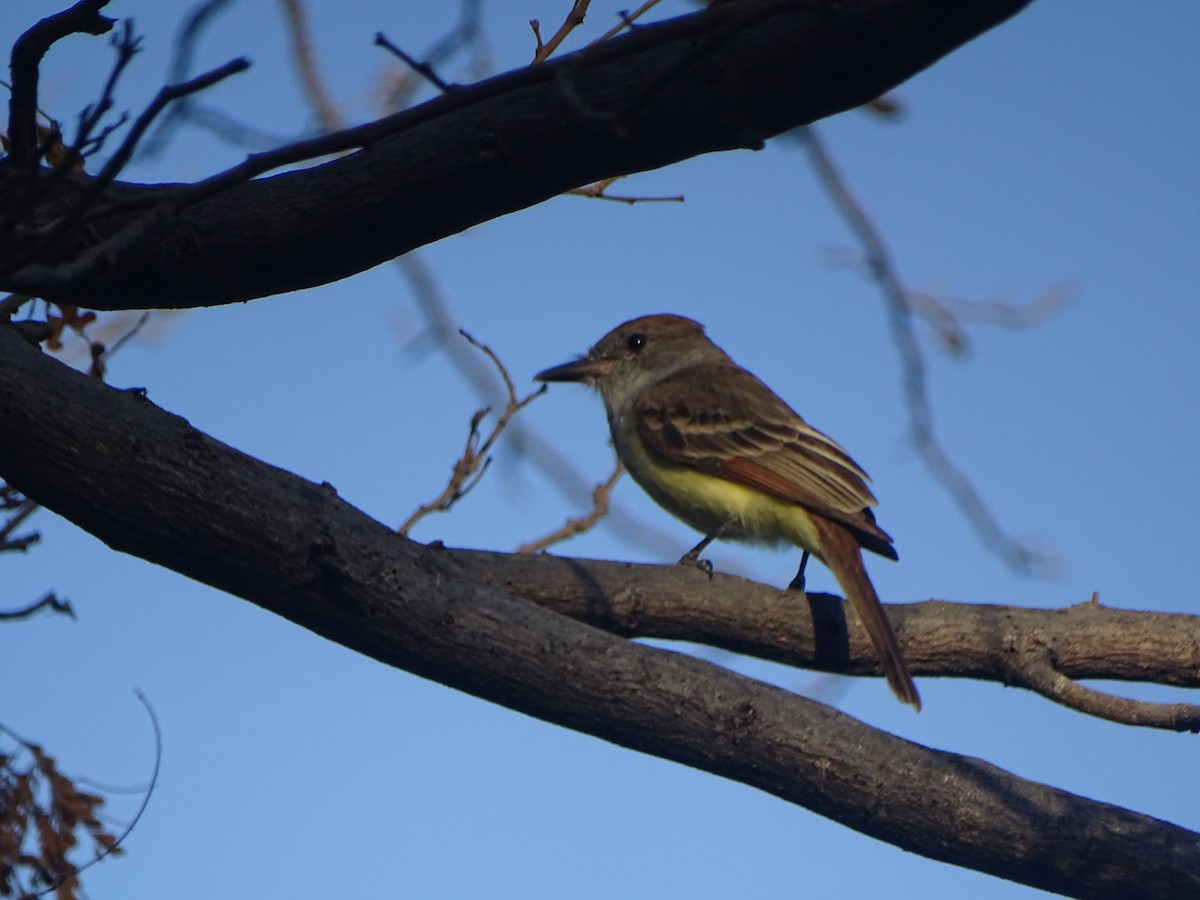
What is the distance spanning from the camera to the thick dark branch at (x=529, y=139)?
2996 millimetres

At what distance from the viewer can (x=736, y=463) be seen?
22.9 ft

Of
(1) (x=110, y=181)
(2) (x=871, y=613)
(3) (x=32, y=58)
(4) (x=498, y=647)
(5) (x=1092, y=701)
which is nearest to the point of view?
(1) (x=110, y=181)

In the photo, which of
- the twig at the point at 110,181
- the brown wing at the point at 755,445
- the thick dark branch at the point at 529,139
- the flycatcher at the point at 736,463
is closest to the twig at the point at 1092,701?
the flycatcher at the point at 736,463

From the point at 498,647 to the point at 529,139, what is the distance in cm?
159


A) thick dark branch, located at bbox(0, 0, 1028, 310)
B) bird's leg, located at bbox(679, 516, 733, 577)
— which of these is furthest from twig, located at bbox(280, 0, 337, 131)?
bird's leg, located at bbox(679, 516, 733, 577)

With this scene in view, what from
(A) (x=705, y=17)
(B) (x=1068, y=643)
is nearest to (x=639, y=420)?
(B) (x=1068, y=643)

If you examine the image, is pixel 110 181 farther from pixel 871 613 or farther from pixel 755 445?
pixel 755 445

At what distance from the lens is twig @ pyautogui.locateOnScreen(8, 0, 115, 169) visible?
3.41 meters

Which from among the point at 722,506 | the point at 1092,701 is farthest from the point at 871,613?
the point at 722,506

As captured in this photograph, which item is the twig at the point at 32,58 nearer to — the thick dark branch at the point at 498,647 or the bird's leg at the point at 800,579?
the thick dark branch at the point at 498,647

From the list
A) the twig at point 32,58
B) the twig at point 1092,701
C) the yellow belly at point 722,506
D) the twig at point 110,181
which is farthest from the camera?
the yellow belly at point 722,506

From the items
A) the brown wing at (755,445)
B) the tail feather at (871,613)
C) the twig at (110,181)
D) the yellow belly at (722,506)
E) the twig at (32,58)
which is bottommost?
the twig at (110,181)

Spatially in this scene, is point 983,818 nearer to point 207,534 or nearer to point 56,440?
point 207,534

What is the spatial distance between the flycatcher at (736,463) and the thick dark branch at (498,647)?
47.9 inches
